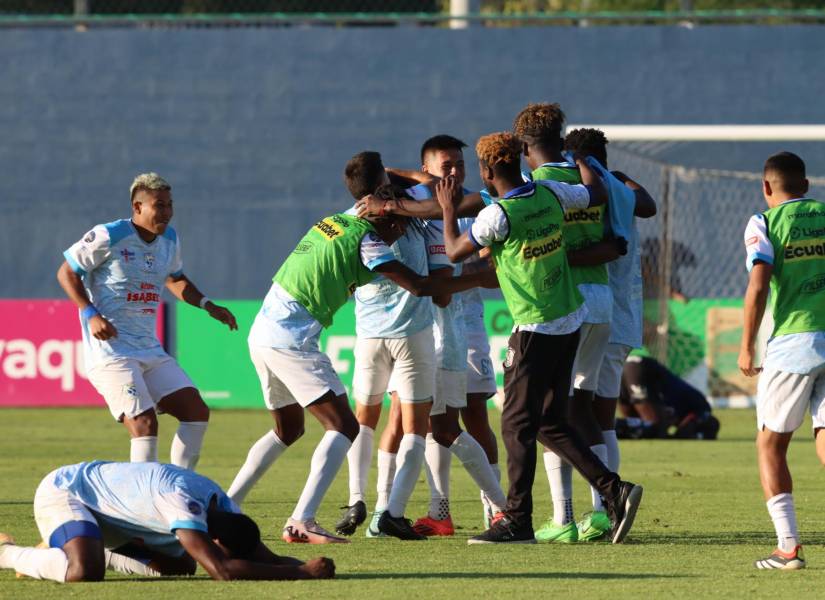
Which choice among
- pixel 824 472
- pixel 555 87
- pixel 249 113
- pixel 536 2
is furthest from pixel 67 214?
pixel 824 472

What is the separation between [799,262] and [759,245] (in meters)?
0.24

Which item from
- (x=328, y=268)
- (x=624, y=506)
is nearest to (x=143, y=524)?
(x=328, y=268)

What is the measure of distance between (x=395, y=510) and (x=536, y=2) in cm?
2080

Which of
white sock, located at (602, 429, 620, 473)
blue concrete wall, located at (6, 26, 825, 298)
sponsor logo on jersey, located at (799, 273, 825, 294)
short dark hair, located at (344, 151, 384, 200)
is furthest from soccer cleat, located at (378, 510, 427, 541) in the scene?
blue concrete wall, located at (6, 26, 825, 298)

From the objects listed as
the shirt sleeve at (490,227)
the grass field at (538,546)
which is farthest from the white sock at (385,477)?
the shirt sleeve at (490,227)

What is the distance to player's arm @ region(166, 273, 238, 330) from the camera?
9.58 metres

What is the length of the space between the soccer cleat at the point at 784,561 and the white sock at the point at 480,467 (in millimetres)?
1901

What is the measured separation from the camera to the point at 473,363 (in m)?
9.56

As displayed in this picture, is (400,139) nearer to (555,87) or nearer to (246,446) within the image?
(555,87)

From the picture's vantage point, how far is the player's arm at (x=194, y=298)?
31.4 ft

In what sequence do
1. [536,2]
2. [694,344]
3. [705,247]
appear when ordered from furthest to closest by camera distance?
[536,2], [705,247], [694,344]

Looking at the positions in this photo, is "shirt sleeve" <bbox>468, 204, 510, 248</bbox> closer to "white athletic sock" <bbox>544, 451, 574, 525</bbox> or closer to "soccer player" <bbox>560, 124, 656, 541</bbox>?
"soccer player" <bbox>560, 124, 656, 541</bbox>

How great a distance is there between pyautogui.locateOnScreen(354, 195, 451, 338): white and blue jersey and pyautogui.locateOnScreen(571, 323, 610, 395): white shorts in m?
0.86

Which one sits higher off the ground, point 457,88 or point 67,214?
point 457,88
